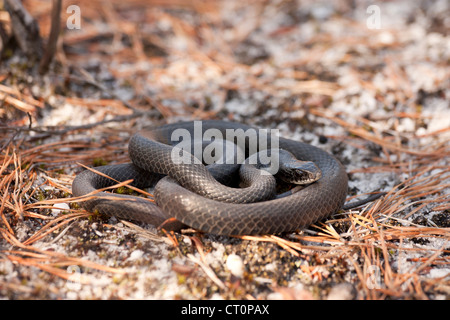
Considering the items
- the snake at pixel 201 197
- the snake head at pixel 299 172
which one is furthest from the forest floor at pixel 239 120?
the snake head at pixel 299 172

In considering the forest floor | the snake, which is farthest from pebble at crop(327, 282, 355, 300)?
the snake

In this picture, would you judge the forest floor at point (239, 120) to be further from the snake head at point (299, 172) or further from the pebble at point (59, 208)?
the snake head at point (299, 172)

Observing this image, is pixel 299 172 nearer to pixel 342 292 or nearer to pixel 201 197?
pixel 201 197

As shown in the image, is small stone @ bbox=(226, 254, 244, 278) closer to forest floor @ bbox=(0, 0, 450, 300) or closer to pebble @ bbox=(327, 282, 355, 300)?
forest floor @ bbox=(0, 0, 450, 300)

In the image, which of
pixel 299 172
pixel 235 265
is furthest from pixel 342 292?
pixel 299 172

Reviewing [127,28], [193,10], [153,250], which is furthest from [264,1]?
[153,250]

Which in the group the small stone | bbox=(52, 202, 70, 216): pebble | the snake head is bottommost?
the small stone
